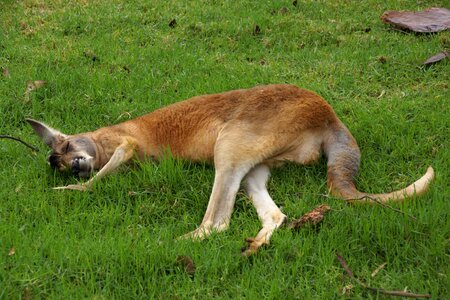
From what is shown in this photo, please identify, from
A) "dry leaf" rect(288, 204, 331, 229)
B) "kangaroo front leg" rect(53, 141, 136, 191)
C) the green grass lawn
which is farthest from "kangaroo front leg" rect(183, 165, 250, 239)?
"kangaroo front leg" rect(53, 141, 136, 191)

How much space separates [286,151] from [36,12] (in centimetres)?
530

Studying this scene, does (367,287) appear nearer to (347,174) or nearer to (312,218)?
(312,218)

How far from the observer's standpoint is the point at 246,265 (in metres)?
3.53

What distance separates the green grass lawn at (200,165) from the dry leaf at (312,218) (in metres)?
0.05

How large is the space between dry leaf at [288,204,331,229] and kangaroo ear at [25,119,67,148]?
231 cm

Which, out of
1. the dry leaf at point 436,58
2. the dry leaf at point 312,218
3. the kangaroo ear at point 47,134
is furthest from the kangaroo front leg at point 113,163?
the dry leaf at point 436,58

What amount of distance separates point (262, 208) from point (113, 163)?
1.32 m

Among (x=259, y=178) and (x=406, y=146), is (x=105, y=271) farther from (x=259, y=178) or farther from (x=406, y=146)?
(x=406, y=146)

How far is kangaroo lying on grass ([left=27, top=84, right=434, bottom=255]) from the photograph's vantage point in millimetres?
4223

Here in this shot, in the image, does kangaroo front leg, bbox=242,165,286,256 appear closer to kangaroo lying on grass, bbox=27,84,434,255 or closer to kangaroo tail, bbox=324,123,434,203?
kangaroo lying on grass, bbox=27,84,434,255

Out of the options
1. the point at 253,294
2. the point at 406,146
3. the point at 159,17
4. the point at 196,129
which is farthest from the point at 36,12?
the point at 253,294

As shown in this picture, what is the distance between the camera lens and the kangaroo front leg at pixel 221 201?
4031 mm

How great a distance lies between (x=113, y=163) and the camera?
4.80 meters

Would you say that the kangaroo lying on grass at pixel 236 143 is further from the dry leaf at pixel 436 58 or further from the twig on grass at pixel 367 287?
the dry leaf at pixel 436 58
